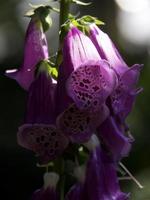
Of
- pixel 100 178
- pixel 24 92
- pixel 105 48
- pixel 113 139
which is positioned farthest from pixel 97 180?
pixel 24 92

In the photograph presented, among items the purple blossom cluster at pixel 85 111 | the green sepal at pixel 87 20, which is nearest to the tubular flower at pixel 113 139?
the purple blossom cluster at pixel 85 111

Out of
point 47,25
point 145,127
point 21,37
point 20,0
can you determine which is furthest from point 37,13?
point 21,37

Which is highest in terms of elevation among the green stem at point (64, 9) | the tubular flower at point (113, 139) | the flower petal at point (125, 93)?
the green stem at point (64, 9)

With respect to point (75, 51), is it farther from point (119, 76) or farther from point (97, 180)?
point (97, 180)

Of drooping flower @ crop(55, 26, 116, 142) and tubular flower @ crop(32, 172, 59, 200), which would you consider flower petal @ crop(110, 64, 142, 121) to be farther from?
tubular flower @ crop(32, 172, 59, 200)

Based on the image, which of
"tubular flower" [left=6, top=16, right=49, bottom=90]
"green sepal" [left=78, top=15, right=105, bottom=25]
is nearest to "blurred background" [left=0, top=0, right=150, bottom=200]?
"tubular flower" [left=6, top=16, right=49, bottom=90]

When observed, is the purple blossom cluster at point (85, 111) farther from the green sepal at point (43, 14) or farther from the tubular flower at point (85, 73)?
the green sepal at point (43, 14)
